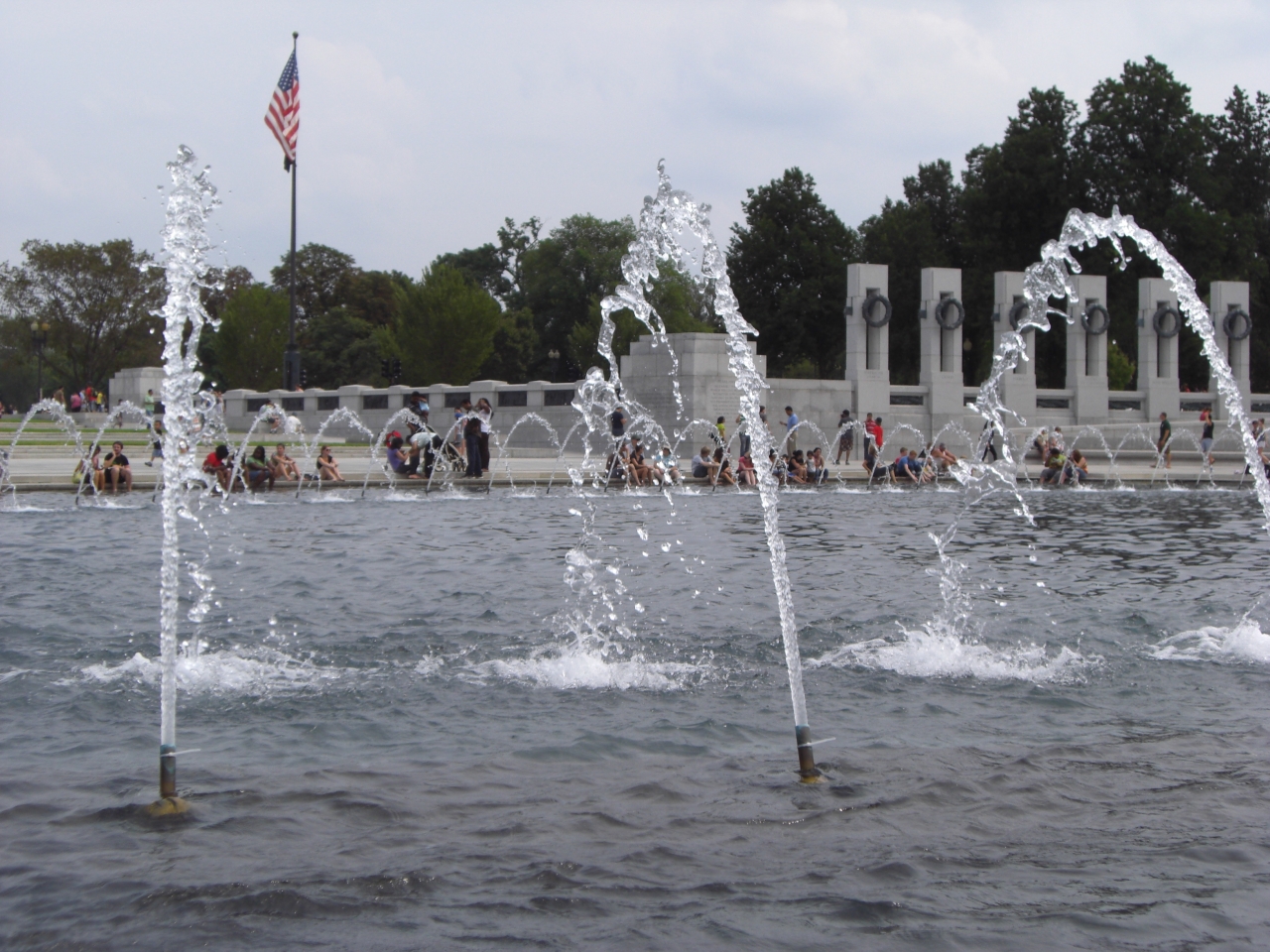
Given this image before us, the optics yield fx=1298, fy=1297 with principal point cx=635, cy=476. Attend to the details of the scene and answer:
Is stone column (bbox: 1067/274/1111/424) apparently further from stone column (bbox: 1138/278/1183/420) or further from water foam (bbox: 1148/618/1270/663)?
water foam (bbox: 1148/618/1270/663)

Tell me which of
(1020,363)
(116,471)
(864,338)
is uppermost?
(864,338)

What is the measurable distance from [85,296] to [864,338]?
4259cm

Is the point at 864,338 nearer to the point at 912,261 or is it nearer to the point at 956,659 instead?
the point at 912,261

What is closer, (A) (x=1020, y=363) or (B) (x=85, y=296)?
(A) (x=1020, y=363)

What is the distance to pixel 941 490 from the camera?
25.6m

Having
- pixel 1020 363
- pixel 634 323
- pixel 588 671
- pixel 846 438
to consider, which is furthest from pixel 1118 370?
pixel 588 671

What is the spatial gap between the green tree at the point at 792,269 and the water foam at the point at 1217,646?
5122cm

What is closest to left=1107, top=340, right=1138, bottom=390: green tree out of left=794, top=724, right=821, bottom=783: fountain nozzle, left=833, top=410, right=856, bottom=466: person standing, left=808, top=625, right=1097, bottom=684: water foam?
left=833, top=410, right=856, bottom=466: person standing

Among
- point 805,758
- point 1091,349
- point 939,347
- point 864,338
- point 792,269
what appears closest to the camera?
point 805,758

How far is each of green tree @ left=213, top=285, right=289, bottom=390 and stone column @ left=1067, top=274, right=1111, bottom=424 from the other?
1558 inches

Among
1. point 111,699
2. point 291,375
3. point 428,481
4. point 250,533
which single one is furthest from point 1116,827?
point 291,375

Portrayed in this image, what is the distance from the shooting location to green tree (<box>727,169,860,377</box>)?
200ft

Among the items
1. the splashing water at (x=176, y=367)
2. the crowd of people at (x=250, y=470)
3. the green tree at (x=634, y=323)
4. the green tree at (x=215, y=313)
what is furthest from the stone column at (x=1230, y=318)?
the green tree at (x=215, y=313)

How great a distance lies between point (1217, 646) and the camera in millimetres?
9375
